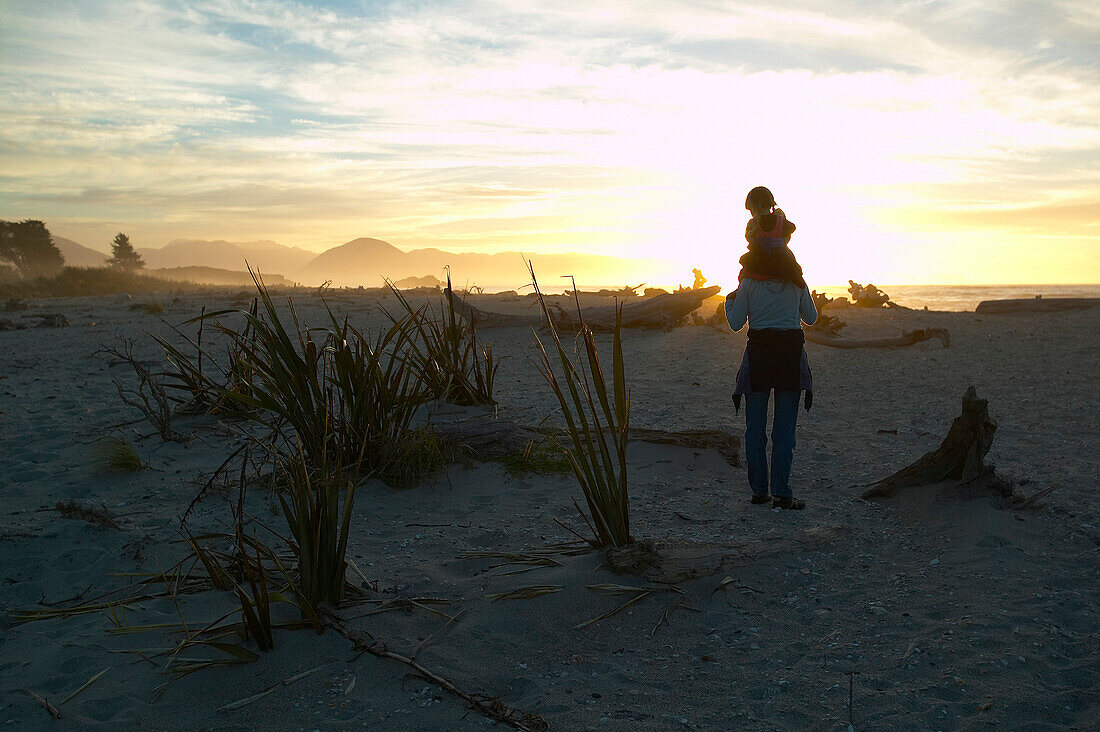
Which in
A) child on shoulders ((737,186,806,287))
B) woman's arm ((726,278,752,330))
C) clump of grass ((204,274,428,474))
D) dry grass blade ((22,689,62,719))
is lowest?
dry grass blade ((22,689,62,719))

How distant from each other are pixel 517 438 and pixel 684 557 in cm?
216

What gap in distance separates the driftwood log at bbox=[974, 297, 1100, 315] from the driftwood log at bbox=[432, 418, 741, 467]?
37.5 feet

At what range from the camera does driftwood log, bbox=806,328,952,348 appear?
9938mm

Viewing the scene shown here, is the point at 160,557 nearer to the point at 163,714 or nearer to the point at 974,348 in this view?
the point at 163,714

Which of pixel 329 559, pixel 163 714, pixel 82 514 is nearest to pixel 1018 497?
pixel 329 559

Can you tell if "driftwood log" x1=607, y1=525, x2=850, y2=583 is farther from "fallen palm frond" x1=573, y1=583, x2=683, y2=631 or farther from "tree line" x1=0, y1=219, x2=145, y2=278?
"tree line" x1=0, y1=219, x2=145, y2=278

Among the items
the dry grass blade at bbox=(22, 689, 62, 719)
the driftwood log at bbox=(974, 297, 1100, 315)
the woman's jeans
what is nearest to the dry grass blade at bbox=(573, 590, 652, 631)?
the woman's jeans

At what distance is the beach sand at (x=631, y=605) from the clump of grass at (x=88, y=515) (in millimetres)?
47

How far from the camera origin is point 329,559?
263cm

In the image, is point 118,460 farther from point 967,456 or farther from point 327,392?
point 967,456

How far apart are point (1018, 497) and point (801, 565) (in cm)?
140

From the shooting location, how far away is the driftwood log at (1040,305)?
43.3 feet

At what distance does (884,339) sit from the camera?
10.1 metres

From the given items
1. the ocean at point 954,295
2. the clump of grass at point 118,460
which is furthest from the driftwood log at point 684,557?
the ocean at point 954,295
